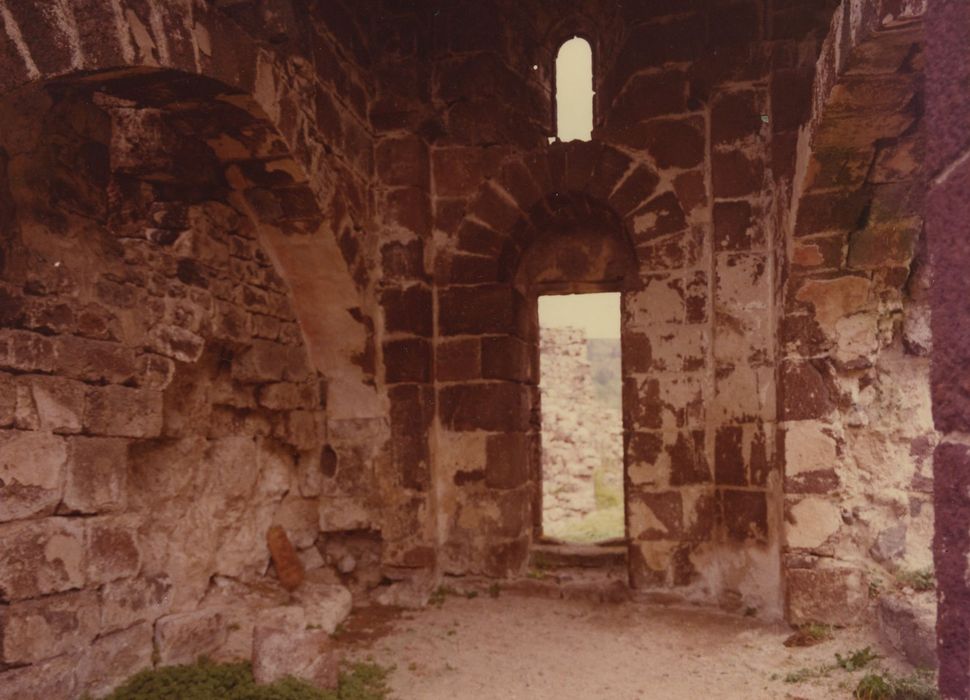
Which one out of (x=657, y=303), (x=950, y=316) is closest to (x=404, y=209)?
(x=657, y=303)

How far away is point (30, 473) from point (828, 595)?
12.8ft

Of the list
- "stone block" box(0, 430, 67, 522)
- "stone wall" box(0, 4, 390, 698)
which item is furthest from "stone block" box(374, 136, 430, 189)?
"stone block" box(0, 430, 67, 522)

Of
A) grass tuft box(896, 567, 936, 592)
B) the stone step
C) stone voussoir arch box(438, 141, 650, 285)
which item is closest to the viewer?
grass tuft box(896, 567, 936, 592)

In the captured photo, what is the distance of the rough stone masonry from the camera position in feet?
9.54

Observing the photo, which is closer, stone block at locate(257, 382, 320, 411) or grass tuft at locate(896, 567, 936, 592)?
grass tuft at locate(896, 567, 936, 592)

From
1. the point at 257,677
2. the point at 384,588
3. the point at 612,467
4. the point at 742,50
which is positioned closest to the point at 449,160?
the point at 742,50

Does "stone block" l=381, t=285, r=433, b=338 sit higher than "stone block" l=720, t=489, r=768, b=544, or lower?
higher

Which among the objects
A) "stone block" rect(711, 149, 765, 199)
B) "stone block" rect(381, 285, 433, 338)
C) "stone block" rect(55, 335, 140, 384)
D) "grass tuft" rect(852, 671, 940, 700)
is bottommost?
"grass tuft" rect(852, 671, 940, 700)

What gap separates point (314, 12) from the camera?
421 cm

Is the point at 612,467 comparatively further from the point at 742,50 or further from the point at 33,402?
→ the point at 33,402

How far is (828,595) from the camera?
158 inches

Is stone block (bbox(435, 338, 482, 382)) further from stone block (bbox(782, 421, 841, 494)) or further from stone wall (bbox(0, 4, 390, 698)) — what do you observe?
stone block (bbox(782, 421, 841, 494))

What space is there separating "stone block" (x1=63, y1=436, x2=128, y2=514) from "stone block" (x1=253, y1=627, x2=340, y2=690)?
880 mm

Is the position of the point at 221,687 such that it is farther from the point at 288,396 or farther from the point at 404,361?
the point at 404,361
